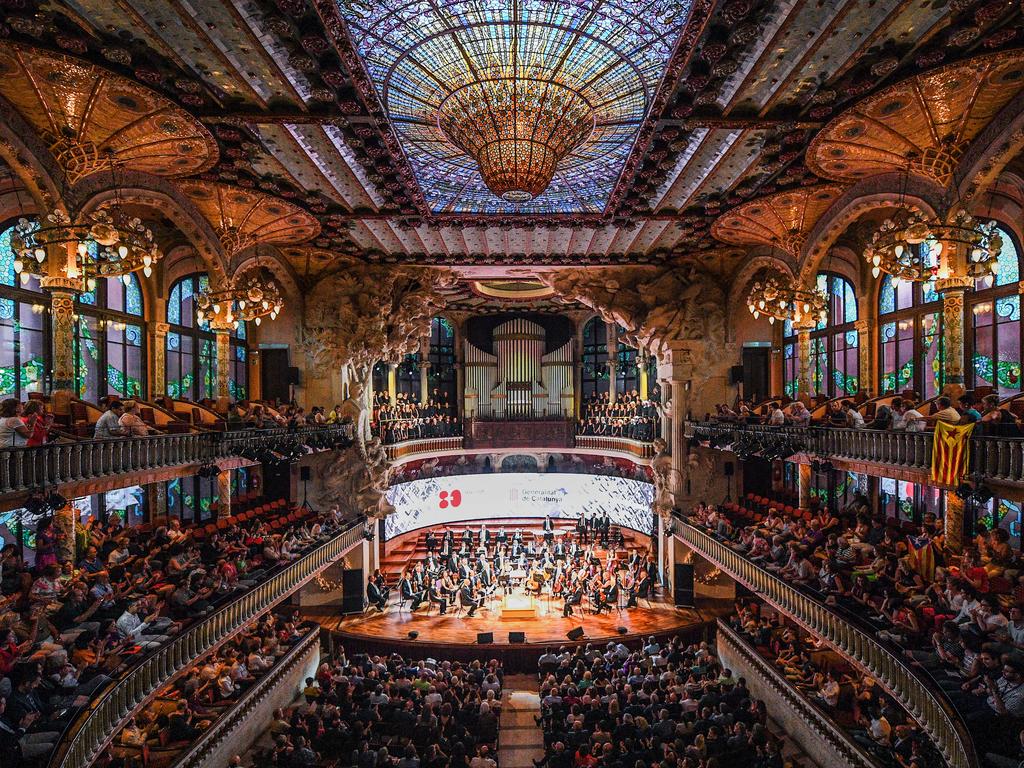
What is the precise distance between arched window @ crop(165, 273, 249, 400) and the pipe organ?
13210 mm

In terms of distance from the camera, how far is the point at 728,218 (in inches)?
578

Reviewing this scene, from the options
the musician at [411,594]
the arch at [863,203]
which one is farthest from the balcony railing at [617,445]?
the arch at [863,203]

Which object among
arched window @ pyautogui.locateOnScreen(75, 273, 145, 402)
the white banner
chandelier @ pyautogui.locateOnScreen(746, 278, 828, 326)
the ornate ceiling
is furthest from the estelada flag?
the white banner

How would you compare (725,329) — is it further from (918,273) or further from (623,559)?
(918,273)

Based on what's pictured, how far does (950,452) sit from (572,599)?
42.6 ft

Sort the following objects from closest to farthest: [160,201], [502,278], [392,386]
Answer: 1. [160,201]
2. [502,278]
3. [392,386]

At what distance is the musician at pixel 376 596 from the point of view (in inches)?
778

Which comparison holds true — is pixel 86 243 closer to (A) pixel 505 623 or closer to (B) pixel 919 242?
(B) pixel 919 242

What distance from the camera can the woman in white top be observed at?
7.20 meters

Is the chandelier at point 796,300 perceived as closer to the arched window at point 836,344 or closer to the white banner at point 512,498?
the arched window at point 836,344

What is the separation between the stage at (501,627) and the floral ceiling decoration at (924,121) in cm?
1273

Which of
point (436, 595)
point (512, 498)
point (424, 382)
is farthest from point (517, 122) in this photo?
point (512, 498)

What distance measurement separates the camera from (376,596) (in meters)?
19.8

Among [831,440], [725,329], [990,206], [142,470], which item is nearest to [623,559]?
[725,329]
